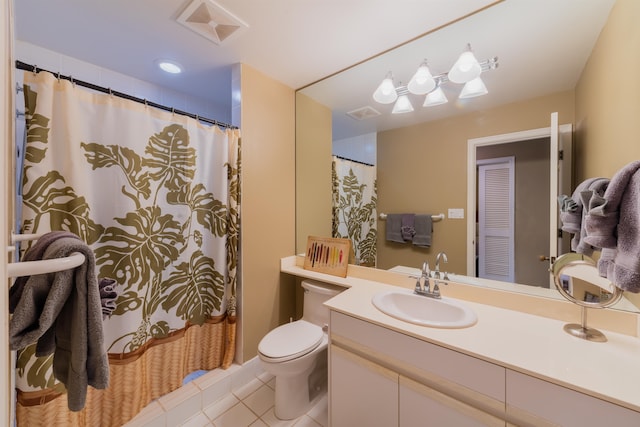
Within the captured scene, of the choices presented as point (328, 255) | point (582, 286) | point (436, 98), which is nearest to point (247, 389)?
point (328, 255)

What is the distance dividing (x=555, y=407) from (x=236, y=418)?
153 centimetres

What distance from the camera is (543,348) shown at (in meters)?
0.87

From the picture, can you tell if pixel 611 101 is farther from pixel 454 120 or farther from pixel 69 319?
pixel 69 319

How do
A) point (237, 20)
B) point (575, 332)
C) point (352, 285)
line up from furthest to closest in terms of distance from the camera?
point (352, 285) → point (237, 20) → point (575, 332)

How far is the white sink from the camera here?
3.74 ft

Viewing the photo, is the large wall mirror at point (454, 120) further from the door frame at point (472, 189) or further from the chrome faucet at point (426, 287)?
the chrome faucet at point (426, 287)

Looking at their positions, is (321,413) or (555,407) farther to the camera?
(321,413)

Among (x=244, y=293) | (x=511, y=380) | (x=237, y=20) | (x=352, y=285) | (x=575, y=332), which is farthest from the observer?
(x=244, y=293)

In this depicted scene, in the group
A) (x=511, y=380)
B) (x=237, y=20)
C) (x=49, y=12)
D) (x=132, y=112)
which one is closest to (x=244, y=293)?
(x=132, y=112)

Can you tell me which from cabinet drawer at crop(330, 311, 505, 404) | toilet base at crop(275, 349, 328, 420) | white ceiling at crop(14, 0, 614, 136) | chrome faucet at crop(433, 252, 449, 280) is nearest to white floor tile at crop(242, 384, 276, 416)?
toilet base at crop(275, 349, 328, 420)

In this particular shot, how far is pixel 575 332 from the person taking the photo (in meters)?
0.94

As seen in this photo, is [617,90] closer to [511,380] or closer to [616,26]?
[616,26]

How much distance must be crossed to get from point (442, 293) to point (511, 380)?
0.59 metres

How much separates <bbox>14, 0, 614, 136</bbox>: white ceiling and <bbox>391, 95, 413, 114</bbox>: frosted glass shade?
5 cm
